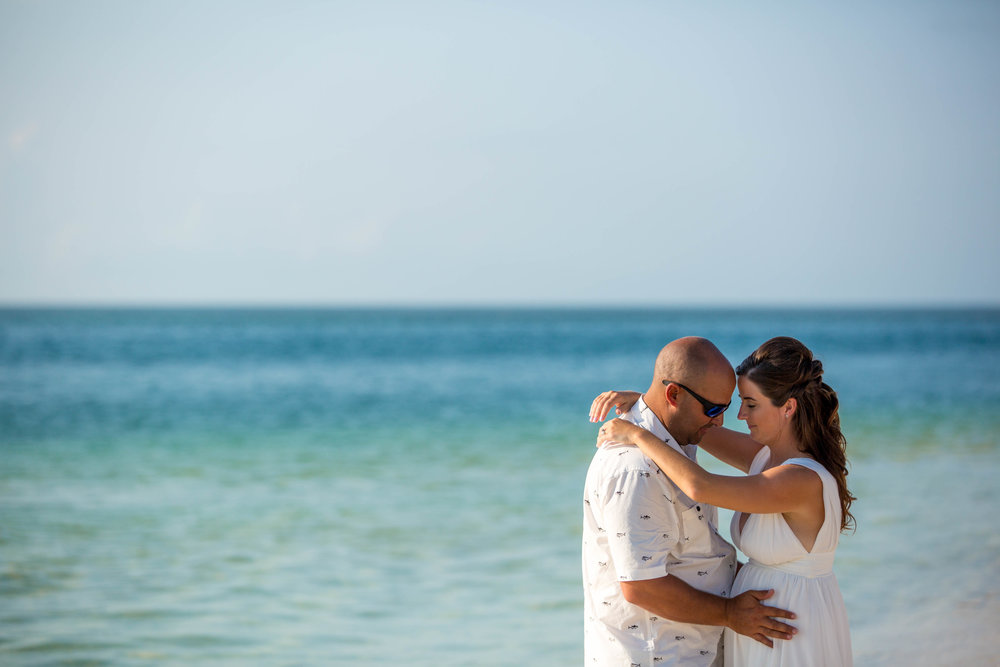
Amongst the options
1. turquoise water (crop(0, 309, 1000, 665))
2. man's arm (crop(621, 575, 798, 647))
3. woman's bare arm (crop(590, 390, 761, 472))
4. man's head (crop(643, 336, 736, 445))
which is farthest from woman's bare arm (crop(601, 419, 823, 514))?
turquoise water (crop(0, 309, 1000, 665))

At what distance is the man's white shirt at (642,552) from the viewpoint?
8.87 feet

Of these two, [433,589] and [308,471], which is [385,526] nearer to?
[433,589]

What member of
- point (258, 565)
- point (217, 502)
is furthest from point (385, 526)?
point (217, 502)

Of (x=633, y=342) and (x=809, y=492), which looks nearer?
(x=809, y=492)

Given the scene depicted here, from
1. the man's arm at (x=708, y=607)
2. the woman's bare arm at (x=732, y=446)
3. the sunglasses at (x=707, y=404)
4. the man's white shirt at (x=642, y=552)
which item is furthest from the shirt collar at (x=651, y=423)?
the man's arm at (x=708, y=607)

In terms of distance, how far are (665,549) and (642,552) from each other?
93 millimetres

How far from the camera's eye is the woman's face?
2.92 metres

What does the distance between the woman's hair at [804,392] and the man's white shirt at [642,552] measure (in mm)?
355

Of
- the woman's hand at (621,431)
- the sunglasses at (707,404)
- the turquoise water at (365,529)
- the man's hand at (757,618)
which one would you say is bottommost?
the turquoise water at (365,529)

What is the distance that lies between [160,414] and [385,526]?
10.4 meters

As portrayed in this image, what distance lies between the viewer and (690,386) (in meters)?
2.77

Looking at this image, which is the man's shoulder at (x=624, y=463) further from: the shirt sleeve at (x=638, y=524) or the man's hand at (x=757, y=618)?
the man's hand at (x=757, y=618)

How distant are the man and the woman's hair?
0.47 feet

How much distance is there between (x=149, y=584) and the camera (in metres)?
6.74
